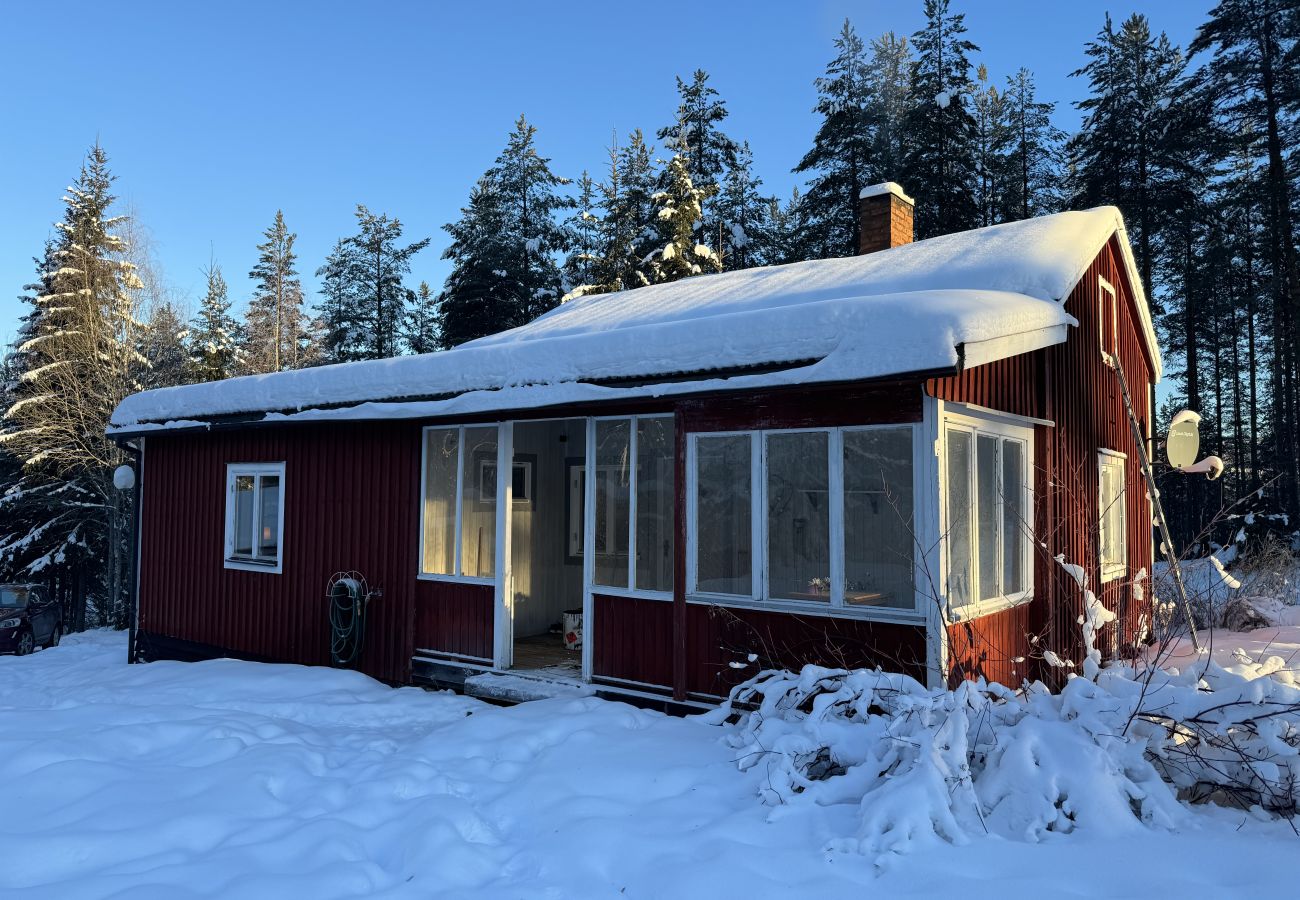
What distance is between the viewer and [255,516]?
31.4 ft

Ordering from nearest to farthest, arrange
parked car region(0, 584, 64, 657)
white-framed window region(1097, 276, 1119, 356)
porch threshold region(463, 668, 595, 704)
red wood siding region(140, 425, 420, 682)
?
porch threshold region(463, 668, 595, 704) < red wood siding region(140, 425, 420, 682) < white-framed window region(1097, 276, 1119, 356) < parked car region(0, 584, 64, 657)

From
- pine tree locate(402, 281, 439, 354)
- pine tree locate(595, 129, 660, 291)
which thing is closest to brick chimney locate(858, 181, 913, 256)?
pine tree locate(595, 129, 660, 291)

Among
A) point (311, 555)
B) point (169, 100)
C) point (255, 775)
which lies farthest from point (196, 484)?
point (169, 100)

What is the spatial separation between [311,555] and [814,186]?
2101 centimetres

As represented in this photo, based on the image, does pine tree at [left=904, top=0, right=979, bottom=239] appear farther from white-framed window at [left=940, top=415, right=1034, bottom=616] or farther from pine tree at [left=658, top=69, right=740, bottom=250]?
white-framed window at [left=940, top=415, right=1034, bottom=616]

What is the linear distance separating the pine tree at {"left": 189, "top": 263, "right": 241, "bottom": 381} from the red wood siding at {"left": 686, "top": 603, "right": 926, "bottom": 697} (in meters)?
23.5

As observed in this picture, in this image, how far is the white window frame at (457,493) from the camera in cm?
776

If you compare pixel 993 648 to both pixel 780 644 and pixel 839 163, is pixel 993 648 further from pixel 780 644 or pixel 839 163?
pixel 839 163

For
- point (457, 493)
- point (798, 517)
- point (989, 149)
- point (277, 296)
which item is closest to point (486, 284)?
point (277, 296)

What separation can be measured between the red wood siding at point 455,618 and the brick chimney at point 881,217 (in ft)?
22.2

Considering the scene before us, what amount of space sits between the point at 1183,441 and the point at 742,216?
796 inches

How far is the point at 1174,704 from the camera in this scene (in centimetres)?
433

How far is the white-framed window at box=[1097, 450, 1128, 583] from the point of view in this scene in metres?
9.08

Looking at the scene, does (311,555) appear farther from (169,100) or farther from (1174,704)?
(169,100)
